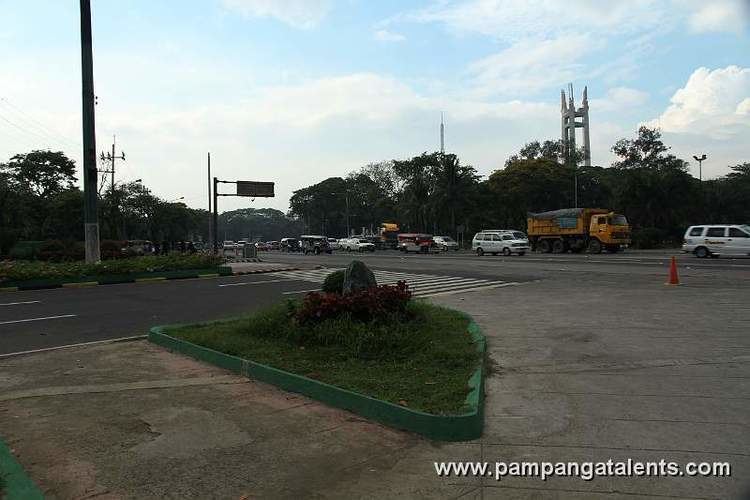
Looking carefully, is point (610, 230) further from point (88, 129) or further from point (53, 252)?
point (53, 252)

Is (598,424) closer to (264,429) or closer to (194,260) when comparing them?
(264,429)

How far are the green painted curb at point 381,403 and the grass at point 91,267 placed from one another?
46.1 feet

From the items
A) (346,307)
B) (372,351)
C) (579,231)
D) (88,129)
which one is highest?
(88,129)

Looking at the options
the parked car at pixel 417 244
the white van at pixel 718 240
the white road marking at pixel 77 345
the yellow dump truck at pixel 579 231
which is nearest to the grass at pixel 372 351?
the white road marking at pixel 77 345

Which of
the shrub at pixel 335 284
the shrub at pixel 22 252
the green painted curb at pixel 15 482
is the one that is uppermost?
the shrub at pixel 22 252

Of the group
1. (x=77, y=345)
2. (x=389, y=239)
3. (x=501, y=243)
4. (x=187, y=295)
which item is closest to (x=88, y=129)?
(x=187, y=295)

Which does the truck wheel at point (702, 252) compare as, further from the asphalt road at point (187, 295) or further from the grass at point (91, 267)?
the grass at point (91, 267)

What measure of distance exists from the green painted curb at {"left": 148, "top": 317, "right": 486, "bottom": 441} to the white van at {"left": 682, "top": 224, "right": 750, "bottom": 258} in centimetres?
2614

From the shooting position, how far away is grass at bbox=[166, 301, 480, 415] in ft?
17.7

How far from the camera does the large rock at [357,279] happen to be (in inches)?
344

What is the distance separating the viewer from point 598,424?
4797 mm

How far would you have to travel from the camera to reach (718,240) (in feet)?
94.1

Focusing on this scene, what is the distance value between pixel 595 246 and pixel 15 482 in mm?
38413

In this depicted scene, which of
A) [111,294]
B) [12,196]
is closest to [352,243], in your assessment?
[12,196]
